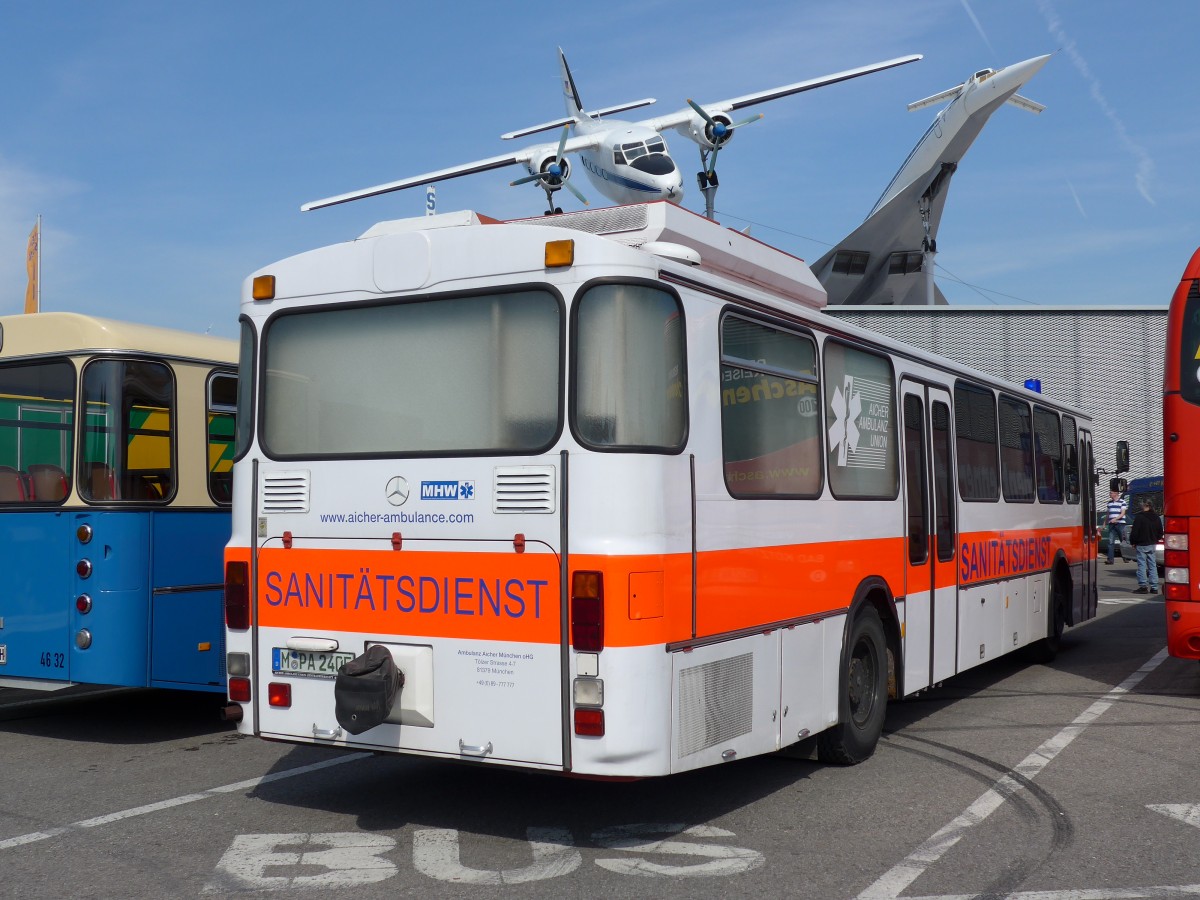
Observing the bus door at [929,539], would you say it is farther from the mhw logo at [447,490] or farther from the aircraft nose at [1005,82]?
the aircraft nose at [1005,82]

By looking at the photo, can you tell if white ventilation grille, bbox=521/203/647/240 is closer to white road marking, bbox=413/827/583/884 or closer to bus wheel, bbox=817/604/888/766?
bus wheel, bbox=817/604/888/766

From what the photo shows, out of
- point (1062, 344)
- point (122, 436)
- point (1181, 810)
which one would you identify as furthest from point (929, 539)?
point (1062, 344)

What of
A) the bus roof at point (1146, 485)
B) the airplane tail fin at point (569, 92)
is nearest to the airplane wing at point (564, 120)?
the airplane tail fin at point (569, 92)

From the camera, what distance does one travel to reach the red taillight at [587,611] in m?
5.15

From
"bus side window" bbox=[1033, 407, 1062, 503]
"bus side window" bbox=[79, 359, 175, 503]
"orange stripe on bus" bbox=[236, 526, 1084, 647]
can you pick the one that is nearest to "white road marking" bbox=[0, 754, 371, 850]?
"orange stripe on bus" bbox=[236, 526, 1084, 647]

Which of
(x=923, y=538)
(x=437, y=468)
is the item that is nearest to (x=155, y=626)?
(x=437, y=468)

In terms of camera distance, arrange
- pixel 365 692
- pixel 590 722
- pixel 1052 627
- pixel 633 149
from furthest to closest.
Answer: pixel 633 149 < pixel 1052 627 < pixel 365 692 < pixel 590 722

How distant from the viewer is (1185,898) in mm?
4812

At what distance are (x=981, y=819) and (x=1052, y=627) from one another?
6655 mm

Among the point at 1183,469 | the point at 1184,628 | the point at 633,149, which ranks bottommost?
the point at 1184,628

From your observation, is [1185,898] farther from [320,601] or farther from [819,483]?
[320,601]

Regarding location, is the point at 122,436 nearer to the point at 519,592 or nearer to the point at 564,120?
the point at 519,592

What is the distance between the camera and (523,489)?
17.7 feet

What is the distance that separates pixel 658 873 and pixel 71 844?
274 centimetres
